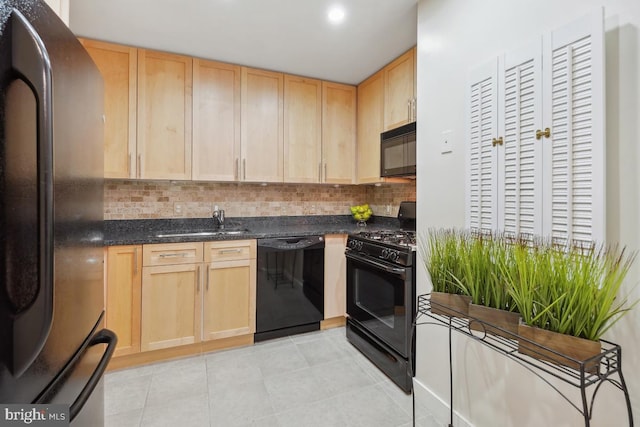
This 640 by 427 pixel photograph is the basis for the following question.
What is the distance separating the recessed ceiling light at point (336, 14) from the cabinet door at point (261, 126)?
37.9 inches

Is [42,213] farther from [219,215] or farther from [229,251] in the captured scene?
[219,215]

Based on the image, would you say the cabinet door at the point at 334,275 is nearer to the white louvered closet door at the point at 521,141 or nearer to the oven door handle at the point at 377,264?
the oven door handle at the point at 377,264

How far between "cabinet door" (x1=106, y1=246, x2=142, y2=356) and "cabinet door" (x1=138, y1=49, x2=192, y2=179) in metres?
0.67

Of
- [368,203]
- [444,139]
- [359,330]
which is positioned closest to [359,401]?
[359,330]

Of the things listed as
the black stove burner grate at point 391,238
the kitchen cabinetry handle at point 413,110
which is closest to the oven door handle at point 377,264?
the black stove burner grate at point 391,238

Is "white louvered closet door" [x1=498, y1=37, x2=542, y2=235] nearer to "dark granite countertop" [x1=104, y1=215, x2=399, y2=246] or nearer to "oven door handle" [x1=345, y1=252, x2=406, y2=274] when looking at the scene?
"oven door handle" [x1=345, y1=252, x2=406, y2=274]

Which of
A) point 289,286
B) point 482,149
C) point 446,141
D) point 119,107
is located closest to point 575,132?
point 482,149

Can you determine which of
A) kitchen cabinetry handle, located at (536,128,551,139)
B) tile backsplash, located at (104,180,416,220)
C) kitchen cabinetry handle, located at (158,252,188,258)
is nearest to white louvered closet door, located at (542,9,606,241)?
kitchen cabinetry handle, located at (536,128,551,139)

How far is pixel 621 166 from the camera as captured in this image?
0.99 m

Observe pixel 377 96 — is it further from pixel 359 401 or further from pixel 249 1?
pixel 359 401

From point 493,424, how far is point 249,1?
2641 millimetres

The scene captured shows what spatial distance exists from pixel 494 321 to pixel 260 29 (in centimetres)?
230

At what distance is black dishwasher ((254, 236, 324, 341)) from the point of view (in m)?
2.58

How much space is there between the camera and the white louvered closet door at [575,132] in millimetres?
999
